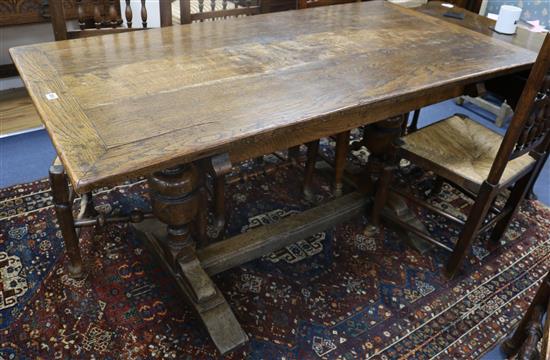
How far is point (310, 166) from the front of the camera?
224cm

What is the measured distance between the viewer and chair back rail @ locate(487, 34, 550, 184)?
4.77 feet

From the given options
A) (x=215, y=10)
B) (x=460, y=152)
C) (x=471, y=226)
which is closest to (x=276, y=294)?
(x=471, y=226)

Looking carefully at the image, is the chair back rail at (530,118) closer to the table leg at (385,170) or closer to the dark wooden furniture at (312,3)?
the table leg at (385,170)

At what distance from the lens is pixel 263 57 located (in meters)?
1.58

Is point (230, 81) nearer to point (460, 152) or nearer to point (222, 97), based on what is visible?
point (222, 97)

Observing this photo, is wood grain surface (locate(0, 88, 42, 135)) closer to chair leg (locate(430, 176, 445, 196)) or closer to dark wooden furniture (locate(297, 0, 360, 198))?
dark wooden furniture (locate(297, 0, 360, 198))

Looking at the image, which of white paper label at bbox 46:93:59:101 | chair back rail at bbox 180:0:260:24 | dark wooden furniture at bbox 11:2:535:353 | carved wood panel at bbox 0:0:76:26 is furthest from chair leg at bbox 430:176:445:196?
carved wood panel at bbox 0:0:76:26

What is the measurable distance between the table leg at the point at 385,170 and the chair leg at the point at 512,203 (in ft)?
1.05

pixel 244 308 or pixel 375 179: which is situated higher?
pixel 375 179

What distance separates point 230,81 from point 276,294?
847mm

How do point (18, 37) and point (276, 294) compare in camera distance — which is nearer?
point (276, 294)

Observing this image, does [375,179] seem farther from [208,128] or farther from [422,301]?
[208,128]

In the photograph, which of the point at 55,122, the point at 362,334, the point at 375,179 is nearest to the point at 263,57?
the point at 55,122

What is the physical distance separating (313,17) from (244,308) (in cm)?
126
